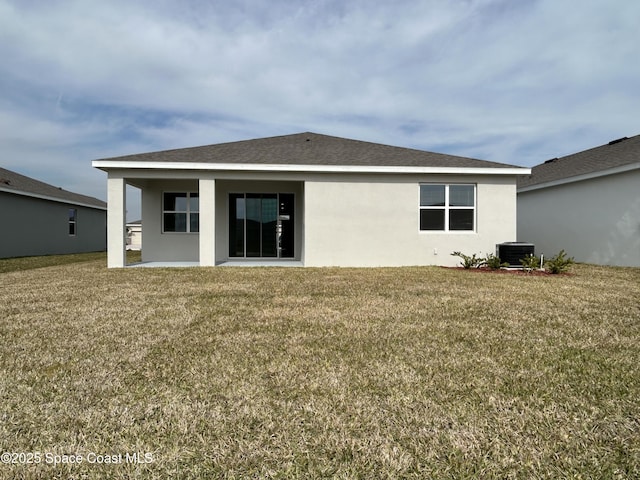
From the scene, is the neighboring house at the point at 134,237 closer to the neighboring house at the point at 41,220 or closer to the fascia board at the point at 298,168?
the neighboring house at the point at 41,220

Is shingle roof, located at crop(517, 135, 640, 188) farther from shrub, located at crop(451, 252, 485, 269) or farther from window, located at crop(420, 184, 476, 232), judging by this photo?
shrub, located at crop(451, 252, 485, 269)

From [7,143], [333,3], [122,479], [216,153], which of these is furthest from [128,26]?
[7,143]

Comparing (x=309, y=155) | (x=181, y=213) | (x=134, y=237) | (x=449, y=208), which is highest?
(x=309, y=155)

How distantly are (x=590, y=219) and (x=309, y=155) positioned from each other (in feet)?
35.4

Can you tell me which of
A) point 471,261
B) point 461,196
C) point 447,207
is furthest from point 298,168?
point 471,261

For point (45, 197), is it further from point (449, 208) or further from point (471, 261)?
point (471, 261)

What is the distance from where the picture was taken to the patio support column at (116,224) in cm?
1059

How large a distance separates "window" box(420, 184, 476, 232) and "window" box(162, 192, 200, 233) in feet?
27.5

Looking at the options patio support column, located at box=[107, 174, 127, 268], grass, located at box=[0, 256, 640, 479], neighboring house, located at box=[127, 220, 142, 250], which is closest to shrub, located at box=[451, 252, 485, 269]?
grass, located at box=[0, 256, 640, 479]

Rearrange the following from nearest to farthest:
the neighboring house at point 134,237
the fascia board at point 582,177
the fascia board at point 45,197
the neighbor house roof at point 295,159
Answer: the neighbor house roof at point 295,159 < the fascia board at point 582,177 < the fascia board at point 45,197 < the neighboring house at point 134,237

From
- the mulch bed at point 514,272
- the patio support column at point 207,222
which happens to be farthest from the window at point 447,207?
the patio support column at point 207,222

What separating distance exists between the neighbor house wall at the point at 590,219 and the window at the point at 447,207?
5.12 metres

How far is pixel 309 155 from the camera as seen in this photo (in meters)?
12.0

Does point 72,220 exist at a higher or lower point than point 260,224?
higher
